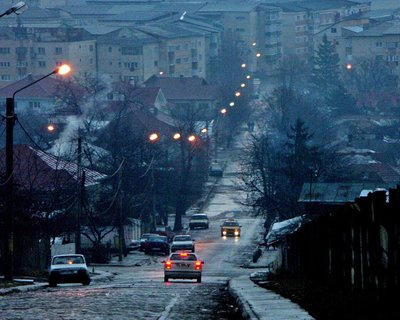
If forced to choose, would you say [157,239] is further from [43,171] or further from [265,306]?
[265,306]

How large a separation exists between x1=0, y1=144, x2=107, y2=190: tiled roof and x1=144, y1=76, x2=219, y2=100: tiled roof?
83.6 meters

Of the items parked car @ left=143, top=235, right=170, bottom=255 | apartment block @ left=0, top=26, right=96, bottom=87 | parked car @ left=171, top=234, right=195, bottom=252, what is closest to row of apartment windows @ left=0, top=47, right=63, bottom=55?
apartment block @ left=0, top=26, right=96, bottom=87

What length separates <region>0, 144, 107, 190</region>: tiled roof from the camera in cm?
6183

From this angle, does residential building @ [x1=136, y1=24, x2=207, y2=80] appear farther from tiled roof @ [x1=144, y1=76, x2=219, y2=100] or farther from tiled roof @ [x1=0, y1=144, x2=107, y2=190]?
tiled roof @ [x1=0, y1=144, x2=107, y2=190]

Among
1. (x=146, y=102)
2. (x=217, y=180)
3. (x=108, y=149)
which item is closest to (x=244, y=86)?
(x=146, y=102)

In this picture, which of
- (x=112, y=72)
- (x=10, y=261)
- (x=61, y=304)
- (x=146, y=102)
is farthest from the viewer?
(x=112, y=72)

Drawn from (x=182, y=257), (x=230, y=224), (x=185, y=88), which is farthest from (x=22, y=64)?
(x=182, y=257)

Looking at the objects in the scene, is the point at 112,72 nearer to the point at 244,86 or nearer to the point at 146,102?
the point at 244,86

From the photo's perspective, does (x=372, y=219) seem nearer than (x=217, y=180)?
Yes

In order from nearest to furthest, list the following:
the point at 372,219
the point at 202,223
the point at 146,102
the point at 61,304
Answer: the point at 372,219 → the point at 61,304 → the point at 202,223 → the point at 146,102

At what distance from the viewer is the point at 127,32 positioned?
182500mm

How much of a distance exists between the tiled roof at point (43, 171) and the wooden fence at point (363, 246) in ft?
97.1

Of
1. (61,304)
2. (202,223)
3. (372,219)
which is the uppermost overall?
(372,219)

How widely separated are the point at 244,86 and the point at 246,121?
2553cm
